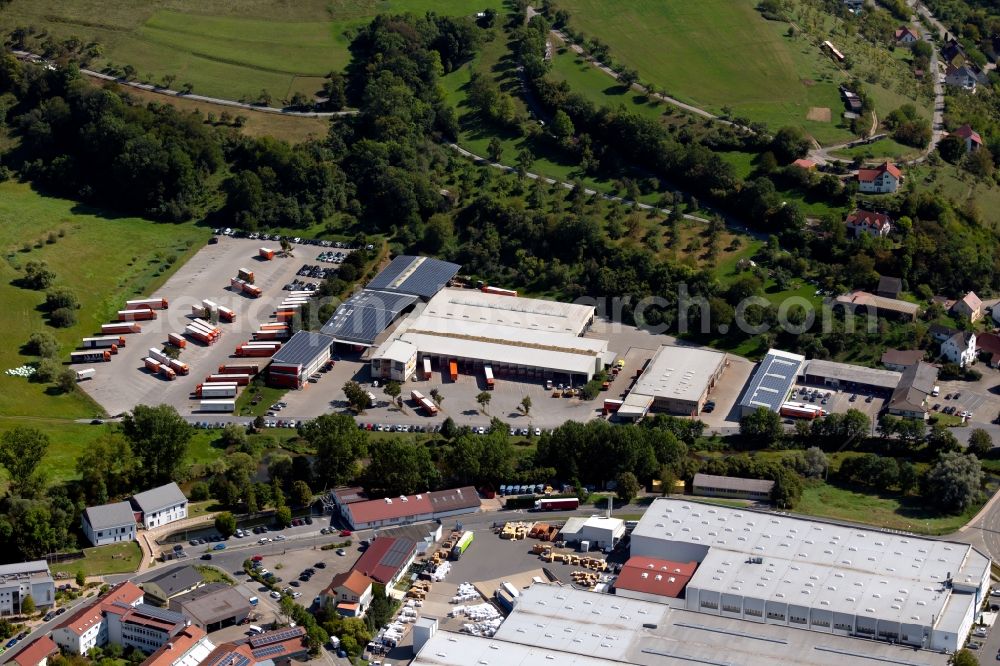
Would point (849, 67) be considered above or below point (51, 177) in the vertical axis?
above

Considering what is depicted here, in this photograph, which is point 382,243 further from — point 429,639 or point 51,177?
point 429,639

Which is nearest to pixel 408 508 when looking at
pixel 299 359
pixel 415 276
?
pixel 299 359

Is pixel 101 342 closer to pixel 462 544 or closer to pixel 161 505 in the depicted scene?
pixel 161 505

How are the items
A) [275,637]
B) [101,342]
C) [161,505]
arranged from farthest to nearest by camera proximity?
[101,342], [161,505], [275,637]

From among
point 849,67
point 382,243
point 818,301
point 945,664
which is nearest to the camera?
point 945,664

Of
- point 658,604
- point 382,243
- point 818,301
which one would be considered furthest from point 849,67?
point 658,604

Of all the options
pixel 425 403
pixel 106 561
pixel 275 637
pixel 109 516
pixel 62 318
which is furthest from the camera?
pixel 62 318
